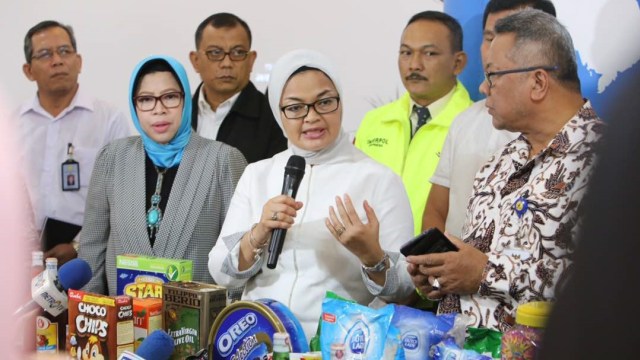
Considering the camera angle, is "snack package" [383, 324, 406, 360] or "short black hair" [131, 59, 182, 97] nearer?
"snack package" [383, 324, 406, 360]

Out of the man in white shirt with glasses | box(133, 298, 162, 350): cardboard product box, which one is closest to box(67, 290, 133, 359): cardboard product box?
box(133, 298, 162, 350): cardboard product box

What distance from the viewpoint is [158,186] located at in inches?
98.1

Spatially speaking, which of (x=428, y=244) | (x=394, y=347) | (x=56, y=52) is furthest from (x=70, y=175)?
(x=394, y=347)

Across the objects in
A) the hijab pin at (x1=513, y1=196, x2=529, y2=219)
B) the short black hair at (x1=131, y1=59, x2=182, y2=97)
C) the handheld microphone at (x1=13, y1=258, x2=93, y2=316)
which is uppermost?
the short black hair at (x1=131, y1=59, x2=182, y2=97)

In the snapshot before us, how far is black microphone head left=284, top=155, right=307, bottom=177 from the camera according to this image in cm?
195

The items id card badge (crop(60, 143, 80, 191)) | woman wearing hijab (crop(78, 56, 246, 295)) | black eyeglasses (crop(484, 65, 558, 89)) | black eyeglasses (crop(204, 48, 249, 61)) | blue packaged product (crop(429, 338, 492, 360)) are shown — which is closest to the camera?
blue packaged product (crop(429, 338, 492, 360))

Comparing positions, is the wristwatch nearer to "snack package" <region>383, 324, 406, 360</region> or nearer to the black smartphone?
the black smartphone

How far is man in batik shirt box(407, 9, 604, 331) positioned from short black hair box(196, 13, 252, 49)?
1.53 m

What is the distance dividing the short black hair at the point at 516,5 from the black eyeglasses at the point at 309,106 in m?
0.80

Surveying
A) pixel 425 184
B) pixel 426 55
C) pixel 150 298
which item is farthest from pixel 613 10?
pixel 150 298

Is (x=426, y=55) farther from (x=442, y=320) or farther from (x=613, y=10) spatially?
(x=442, y=320)

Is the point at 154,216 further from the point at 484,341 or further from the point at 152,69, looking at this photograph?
the point at 484,341

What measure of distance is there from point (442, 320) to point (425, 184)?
4.10 ft

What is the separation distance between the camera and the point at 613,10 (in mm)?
2615
